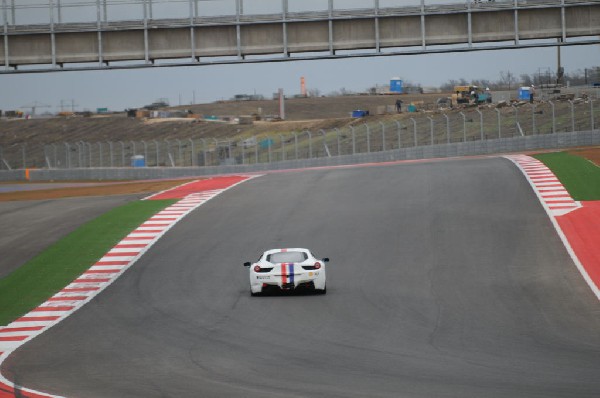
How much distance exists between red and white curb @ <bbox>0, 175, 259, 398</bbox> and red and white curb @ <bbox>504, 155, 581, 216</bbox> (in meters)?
11.6

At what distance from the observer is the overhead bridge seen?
48906 millimetres

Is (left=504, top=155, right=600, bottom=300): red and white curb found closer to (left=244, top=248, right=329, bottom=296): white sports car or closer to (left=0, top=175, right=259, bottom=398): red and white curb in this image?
(left=244, top=248, right=329, bottom=296): white sports car

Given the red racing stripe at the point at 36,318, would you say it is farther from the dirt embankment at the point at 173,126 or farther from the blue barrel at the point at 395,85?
the blue barrel at the point at 395,85

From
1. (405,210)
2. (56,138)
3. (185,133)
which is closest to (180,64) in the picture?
(405,210)

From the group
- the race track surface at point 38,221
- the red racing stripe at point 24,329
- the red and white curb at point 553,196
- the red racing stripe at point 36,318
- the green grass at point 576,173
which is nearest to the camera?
the red racing stripe at point 24,329

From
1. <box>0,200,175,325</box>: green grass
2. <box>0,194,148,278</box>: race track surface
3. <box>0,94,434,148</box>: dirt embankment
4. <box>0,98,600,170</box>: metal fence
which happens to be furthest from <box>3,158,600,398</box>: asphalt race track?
<box>0,94,434,148</box>: dirt embankment

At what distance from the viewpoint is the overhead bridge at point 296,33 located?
160 ft

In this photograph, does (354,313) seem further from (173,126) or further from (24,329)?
(173,126)

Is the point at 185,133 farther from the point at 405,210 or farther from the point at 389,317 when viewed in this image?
the point at 389,317

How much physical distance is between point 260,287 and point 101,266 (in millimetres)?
7064

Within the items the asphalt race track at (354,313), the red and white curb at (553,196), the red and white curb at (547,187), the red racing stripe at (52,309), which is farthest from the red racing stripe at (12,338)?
the red and white curb at (547,187)

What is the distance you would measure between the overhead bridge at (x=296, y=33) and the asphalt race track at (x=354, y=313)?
11.9 m

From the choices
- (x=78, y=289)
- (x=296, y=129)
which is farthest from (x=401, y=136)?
(x=78, y=289)

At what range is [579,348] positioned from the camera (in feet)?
57.5
